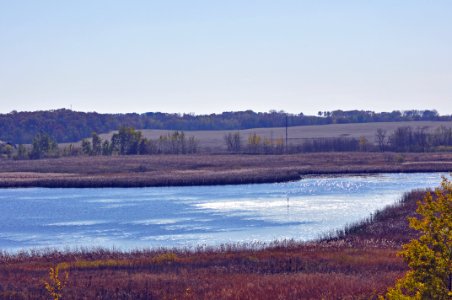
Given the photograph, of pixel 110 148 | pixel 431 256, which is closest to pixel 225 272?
pixel 431 256

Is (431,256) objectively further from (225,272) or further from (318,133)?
(318,133)

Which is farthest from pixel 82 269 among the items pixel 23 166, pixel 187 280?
pixel 23 166

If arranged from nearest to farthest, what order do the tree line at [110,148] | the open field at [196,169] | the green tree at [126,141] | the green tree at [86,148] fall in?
the open field at [196,169] → the tree line at [110,148] → the green tree at [86,148] → the green tree at [126,141]

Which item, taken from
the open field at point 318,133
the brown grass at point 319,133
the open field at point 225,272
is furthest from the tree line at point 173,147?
the open field at point 225,272

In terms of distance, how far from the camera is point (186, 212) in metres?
43.8

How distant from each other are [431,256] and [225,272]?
11.6 metres

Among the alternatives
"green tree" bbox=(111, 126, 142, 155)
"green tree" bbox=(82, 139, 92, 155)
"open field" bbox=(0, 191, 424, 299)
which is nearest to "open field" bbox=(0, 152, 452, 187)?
"green tree" bbox=(111, 126, 142, 155)

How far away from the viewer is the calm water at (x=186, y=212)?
33469 millimetres

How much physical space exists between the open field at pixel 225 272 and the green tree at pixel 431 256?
4.93 meters

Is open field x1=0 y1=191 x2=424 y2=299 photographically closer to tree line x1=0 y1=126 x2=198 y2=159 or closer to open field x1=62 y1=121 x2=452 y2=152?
tree line x1=0 y1=126 x2=198 y2=159

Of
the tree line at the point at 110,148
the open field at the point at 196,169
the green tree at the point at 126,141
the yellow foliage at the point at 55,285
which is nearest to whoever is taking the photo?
the yellow foliage at the point at 55,285

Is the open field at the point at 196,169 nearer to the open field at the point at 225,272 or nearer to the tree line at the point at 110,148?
the tree line at the point at 110,148

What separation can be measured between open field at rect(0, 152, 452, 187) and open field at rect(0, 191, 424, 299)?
40307 millimetres

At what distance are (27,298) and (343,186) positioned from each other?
152 feet
